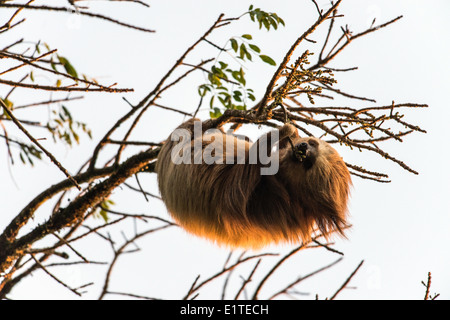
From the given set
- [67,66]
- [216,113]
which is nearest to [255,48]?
[216,113]

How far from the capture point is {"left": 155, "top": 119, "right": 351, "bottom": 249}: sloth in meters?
3.64

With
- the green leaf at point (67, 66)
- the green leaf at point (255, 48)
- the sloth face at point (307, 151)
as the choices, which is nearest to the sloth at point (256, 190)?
the sloth face at point (307, 151)

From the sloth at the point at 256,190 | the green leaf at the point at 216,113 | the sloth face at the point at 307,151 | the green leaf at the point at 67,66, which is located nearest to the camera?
the green leaf at the point at 67,66

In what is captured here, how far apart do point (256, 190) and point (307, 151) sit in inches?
20.1

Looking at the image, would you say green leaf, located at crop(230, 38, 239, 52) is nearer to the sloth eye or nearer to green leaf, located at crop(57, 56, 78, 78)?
the sloth eye

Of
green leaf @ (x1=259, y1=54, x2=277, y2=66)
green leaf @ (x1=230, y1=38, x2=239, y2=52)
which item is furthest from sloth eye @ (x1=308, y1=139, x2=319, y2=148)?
green leaf @ (x1=230, y1=38, x2=239, y2=52)

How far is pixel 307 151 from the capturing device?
3.59 m

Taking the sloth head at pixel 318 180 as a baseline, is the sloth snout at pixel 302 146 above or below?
above

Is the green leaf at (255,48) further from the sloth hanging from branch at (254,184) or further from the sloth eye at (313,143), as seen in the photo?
the sloth eye at (313,143)

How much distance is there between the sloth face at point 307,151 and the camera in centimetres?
352

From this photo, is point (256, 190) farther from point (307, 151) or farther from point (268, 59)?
point (268, 59)

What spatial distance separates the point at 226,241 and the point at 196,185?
1.67 ft
